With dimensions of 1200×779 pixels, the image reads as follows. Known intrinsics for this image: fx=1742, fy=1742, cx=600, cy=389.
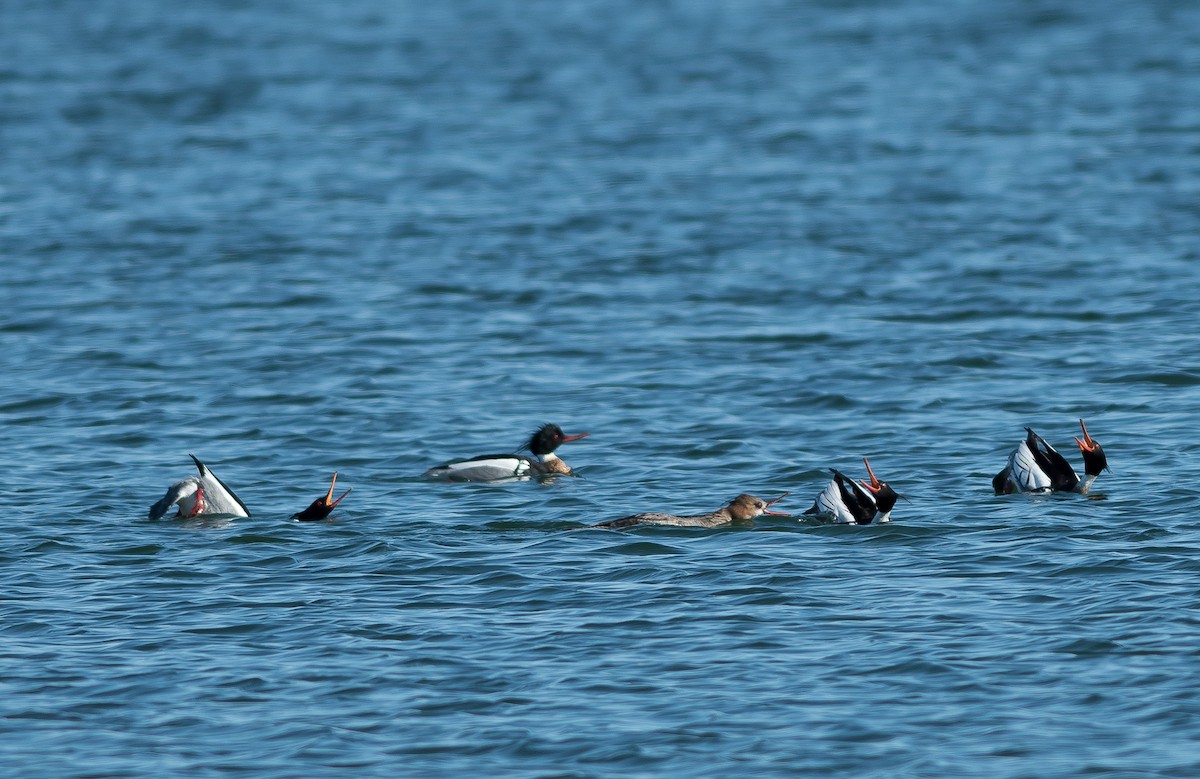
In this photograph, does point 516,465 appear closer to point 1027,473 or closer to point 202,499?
point 202,499

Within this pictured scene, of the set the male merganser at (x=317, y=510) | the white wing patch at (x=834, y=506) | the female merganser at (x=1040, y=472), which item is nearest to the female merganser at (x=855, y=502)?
the white wing patch at (x=834, y=506)

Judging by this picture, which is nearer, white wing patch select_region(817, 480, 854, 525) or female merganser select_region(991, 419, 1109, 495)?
white wing patch select_region(817, 480, 854, 525)

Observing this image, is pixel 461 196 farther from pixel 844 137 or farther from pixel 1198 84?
pixel 1198 84

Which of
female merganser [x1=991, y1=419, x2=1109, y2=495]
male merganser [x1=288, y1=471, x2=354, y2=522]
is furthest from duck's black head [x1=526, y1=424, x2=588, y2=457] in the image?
female merganser [x1=991, y1=419, x2=1109, y2=495]

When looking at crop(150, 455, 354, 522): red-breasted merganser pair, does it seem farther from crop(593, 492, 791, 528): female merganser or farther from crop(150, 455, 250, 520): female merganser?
crop(593, 492, 791, 528): female merganser

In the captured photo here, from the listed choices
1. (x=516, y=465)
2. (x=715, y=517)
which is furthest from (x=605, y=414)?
(x=715, y=517)

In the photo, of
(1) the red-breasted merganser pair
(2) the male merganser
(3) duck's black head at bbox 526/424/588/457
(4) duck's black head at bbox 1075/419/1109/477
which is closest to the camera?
(2) the male merganser

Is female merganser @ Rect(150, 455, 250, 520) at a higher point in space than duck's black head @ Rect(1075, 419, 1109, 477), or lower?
higher

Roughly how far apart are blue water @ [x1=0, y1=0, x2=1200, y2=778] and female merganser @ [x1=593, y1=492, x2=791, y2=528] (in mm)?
223

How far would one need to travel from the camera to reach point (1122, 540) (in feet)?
44.9

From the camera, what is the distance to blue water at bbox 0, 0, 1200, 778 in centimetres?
1050

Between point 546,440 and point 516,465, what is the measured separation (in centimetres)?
45

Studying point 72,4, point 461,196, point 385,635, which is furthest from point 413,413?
point 72,4

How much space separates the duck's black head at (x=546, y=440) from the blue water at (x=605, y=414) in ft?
1.42
